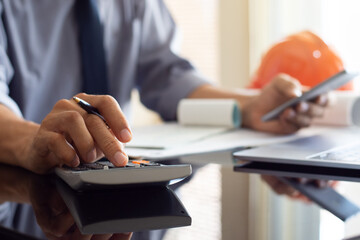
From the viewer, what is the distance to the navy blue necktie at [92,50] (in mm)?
1098

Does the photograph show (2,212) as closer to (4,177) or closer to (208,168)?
(4,177)

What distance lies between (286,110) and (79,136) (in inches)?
22.4

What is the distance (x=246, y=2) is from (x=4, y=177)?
204cm

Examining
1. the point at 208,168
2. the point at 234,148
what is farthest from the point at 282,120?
the point at 208,168

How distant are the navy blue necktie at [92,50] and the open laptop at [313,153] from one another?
50 centimetres

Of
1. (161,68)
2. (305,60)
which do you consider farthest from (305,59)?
(161,68)

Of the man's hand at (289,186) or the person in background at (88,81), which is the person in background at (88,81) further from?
the man's hand at (289,186)

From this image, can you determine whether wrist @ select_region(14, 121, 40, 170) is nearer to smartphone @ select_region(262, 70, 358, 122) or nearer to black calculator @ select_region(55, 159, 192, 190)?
black calculator @ select_region(55, 159, 192, 190)

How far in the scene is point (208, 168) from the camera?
0.66 metres

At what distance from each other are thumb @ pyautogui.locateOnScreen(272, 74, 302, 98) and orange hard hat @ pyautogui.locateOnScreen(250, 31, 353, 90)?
0.18 meters

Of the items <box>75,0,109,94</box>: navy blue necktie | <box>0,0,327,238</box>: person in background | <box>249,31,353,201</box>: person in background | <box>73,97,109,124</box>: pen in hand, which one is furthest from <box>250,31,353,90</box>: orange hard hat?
<box>73,97,109,124</box>: pen in hand

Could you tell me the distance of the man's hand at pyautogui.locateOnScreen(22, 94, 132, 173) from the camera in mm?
521

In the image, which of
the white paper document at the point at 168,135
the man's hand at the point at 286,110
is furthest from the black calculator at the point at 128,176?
the man's hand at the point at 286,110

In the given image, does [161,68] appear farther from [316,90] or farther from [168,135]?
[316,90]
